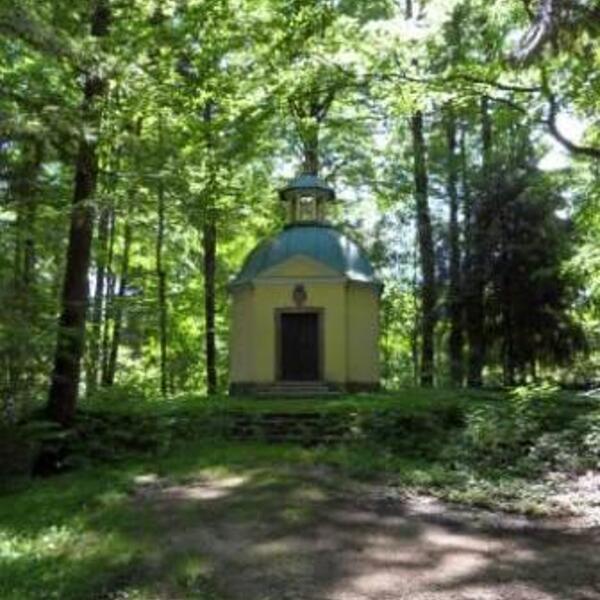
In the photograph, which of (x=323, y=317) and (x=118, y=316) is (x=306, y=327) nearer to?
(x=323, y=317)

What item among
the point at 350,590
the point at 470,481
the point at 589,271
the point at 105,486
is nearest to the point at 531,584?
the point at 350,590

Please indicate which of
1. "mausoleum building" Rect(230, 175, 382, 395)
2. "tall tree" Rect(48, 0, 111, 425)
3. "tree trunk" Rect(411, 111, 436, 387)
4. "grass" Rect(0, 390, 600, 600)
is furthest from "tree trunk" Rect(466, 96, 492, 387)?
"tall tree" Rect(48, 0, 111, 425)

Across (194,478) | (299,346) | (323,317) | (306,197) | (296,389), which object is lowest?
(194,478)

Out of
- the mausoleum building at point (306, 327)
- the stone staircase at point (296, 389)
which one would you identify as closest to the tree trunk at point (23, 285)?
the stone staircase at point (296, 389)

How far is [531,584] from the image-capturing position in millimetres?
7633

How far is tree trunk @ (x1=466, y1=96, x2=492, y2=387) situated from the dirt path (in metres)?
14.3

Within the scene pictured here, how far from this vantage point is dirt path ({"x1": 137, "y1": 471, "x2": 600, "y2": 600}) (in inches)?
299

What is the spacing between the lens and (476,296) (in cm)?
2509

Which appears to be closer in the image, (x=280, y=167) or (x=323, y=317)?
(x=323, y=317)

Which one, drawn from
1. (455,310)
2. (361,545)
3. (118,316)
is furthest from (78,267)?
(455,310)

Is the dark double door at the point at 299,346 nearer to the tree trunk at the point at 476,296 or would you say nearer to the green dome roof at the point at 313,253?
the green dome roof at the point at 313,253

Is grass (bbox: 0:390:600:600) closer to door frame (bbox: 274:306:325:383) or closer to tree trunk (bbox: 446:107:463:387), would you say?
door frame (bbox: 274:306:325:383)

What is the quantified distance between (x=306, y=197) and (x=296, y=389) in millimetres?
5559

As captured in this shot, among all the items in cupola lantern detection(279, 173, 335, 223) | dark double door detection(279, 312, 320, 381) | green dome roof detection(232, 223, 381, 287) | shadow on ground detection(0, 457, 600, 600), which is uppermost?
cupola lantern detection(279, 173, 335, 223)
